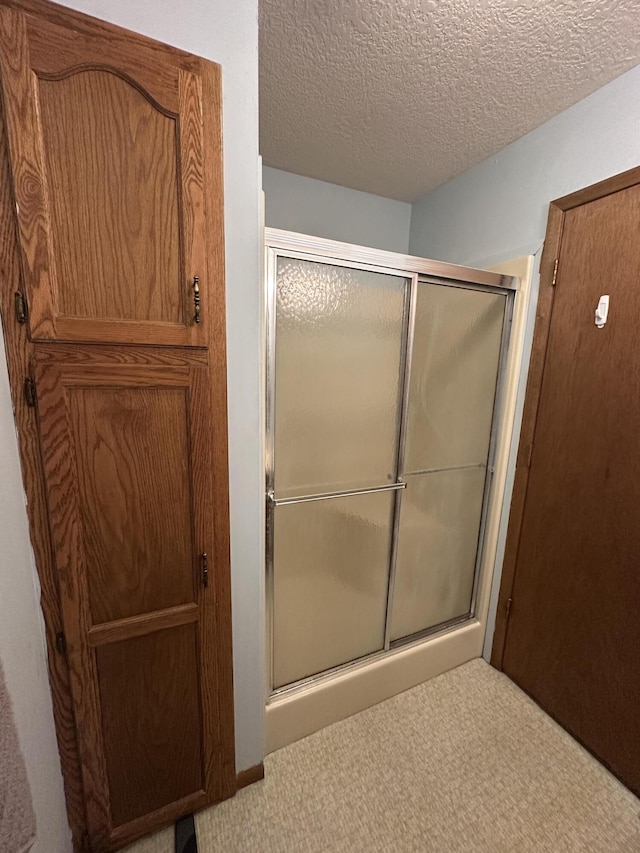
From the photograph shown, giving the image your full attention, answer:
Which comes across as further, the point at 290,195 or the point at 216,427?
the point at 290,195

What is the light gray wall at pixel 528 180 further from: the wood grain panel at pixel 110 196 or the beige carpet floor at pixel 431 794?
the beige carpet floor at pixel 431 794

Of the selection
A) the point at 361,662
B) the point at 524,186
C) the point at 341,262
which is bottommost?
the point at 361,662

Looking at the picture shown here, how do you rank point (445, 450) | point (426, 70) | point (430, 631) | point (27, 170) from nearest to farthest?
point (27, 170) → point (426, 70) → point (445, 450) → point (430, 631)

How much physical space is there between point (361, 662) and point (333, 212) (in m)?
2.22

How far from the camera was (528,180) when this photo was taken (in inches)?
57.9

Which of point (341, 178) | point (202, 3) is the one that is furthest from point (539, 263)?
point (202, 3)

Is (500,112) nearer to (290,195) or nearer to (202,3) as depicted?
(290,195)

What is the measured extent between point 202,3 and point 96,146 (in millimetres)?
412

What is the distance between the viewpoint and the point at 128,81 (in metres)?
0.75

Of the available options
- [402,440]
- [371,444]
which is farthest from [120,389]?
[402,440]

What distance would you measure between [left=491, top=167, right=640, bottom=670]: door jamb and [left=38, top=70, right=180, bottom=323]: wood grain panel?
4.54 feet

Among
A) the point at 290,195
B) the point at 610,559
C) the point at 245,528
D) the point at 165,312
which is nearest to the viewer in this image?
the point at 165,312

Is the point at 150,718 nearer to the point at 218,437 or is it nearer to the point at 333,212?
the point at 218,437

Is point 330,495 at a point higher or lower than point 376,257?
lower
